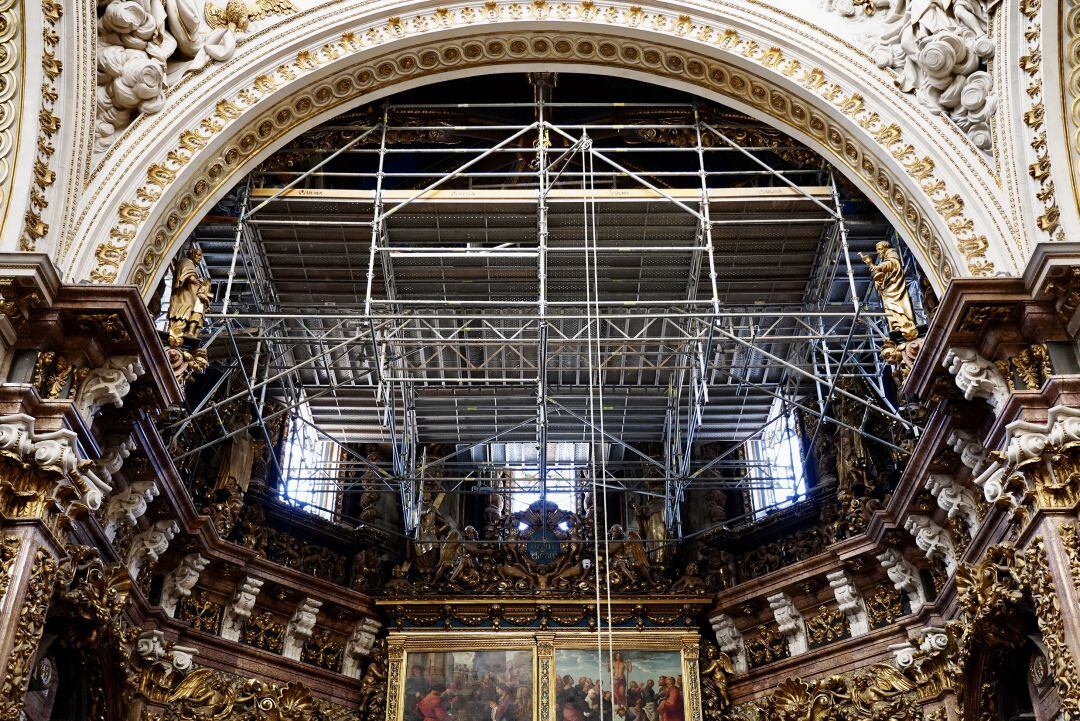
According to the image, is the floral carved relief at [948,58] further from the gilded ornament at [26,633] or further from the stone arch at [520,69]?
the gilded ornament at [26,633]

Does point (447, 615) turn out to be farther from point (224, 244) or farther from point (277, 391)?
point (224, 244)

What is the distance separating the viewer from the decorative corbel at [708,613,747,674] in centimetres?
1395

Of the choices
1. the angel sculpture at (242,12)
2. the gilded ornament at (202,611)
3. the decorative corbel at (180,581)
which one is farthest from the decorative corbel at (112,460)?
the angel sculpture at (242,12)

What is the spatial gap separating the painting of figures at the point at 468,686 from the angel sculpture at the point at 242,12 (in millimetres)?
7799

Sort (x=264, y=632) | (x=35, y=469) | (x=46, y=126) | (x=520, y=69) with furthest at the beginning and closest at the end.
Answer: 1. (x=264, y=632)
2. (x=520, y=69)
3. (x=46, y=126)
4. (x=35, y=469)

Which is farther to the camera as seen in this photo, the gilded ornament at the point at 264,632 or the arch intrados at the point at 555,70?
the gilded ornament at the point at 264,632

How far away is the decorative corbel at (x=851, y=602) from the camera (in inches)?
504

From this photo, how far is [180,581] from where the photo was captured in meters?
12.3

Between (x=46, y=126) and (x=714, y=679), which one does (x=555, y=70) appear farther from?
(x=714, y=679)

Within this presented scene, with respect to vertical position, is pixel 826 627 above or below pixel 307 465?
below

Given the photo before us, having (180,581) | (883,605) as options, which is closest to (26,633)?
(180,581)

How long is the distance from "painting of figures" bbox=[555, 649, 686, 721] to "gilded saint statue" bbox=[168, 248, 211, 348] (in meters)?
6.37

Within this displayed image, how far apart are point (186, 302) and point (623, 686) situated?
715cm

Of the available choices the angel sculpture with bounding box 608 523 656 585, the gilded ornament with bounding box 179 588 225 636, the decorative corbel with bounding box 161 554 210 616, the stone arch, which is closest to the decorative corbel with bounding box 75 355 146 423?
the stone arch
